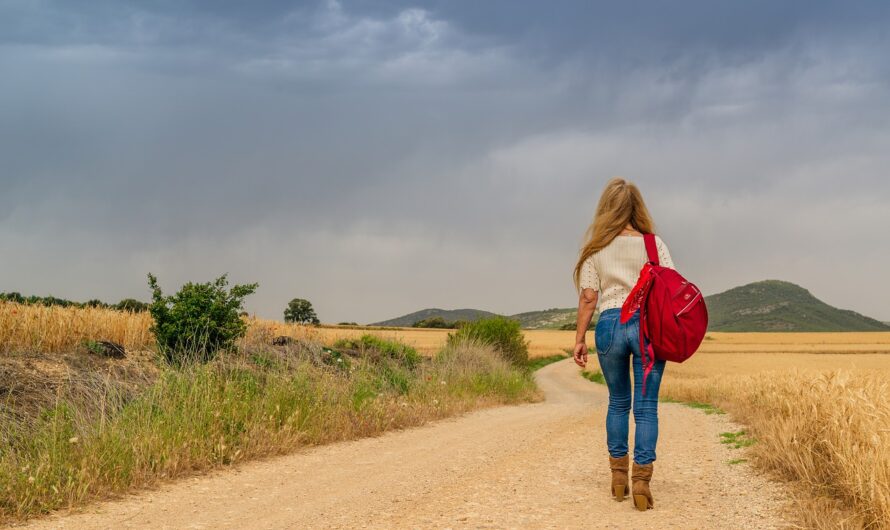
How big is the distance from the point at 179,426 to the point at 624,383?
18.0 ft

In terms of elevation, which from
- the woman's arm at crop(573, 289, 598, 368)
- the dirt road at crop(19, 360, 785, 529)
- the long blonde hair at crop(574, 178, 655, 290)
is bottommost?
the dirt road at crop(19, 360, 785, 529)

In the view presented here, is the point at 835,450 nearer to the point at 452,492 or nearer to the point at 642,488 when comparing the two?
the point at 642,488

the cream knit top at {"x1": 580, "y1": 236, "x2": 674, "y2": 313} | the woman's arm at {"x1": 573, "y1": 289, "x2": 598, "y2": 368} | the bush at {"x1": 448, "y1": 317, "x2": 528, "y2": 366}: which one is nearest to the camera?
the cream knit top at {"x1": 580, "y1": 236, "x2": 674, "y2": 313}

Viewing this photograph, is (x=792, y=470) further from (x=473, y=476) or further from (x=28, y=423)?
(x=28, y=423)

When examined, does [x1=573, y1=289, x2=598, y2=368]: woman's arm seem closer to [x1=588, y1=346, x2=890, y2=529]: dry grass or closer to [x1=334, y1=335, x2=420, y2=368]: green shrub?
[x1=588, y1=346, x2=890, y2=529]: dry grass

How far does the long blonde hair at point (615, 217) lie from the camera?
641cm

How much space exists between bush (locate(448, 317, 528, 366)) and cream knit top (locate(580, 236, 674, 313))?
27.0 metres

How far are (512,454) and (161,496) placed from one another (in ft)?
14.2

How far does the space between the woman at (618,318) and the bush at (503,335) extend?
2688cm

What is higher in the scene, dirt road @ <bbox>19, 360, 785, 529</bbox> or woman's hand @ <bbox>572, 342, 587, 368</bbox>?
woman's hand @ <bbox>572, 342, 587, 368</bbox>

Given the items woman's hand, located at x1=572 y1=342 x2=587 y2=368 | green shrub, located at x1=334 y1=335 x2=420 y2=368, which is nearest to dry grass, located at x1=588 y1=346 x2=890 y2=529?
woman's hand, located at x1=572 y1=342 x2=587 y2=368

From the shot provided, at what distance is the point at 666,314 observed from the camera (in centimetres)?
591

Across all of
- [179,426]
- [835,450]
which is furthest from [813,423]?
[179,426]

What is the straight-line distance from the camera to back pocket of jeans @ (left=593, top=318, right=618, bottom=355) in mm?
6137
